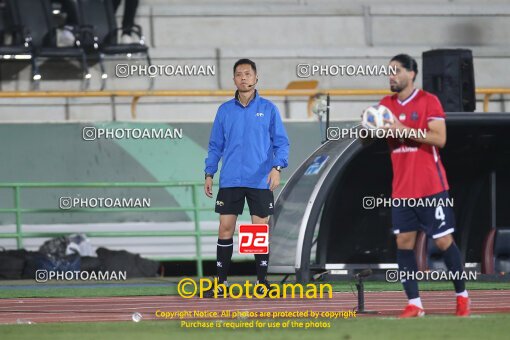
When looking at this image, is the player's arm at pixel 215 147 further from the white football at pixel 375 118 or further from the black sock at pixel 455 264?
the black sock at pixel 455 264

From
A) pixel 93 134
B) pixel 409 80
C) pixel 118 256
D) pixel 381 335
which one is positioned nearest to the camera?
pixel 381 335

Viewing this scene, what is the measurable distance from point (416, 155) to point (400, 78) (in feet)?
1.89

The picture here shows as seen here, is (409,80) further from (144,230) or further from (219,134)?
(144,230)

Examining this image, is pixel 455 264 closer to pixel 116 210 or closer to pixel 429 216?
pixel 429 216

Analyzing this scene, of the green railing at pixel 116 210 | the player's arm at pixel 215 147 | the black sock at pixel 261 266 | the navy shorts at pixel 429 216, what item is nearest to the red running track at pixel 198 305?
the black sock at pixel 261 266

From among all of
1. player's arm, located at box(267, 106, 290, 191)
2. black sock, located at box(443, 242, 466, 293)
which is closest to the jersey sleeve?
black sock, located at box(443, 242, 466, 293)

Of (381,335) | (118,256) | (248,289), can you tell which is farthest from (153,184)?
(381,335)

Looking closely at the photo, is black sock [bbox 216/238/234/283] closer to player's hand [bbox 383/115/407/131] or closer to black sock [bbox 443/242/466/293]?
black sock [bbox 443/242/466/293]

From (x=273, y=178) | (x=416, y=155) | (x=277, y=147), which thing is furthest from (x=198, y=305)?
(x=416, y=155)

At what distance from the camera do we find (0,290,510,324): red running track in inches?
448

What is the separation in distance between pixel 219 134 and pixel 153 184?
19.6ft

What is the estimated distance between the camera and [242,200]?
42.4ft

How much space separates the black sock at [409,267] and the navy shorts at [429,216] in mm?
188

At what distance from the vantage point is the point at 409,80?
409 inches
